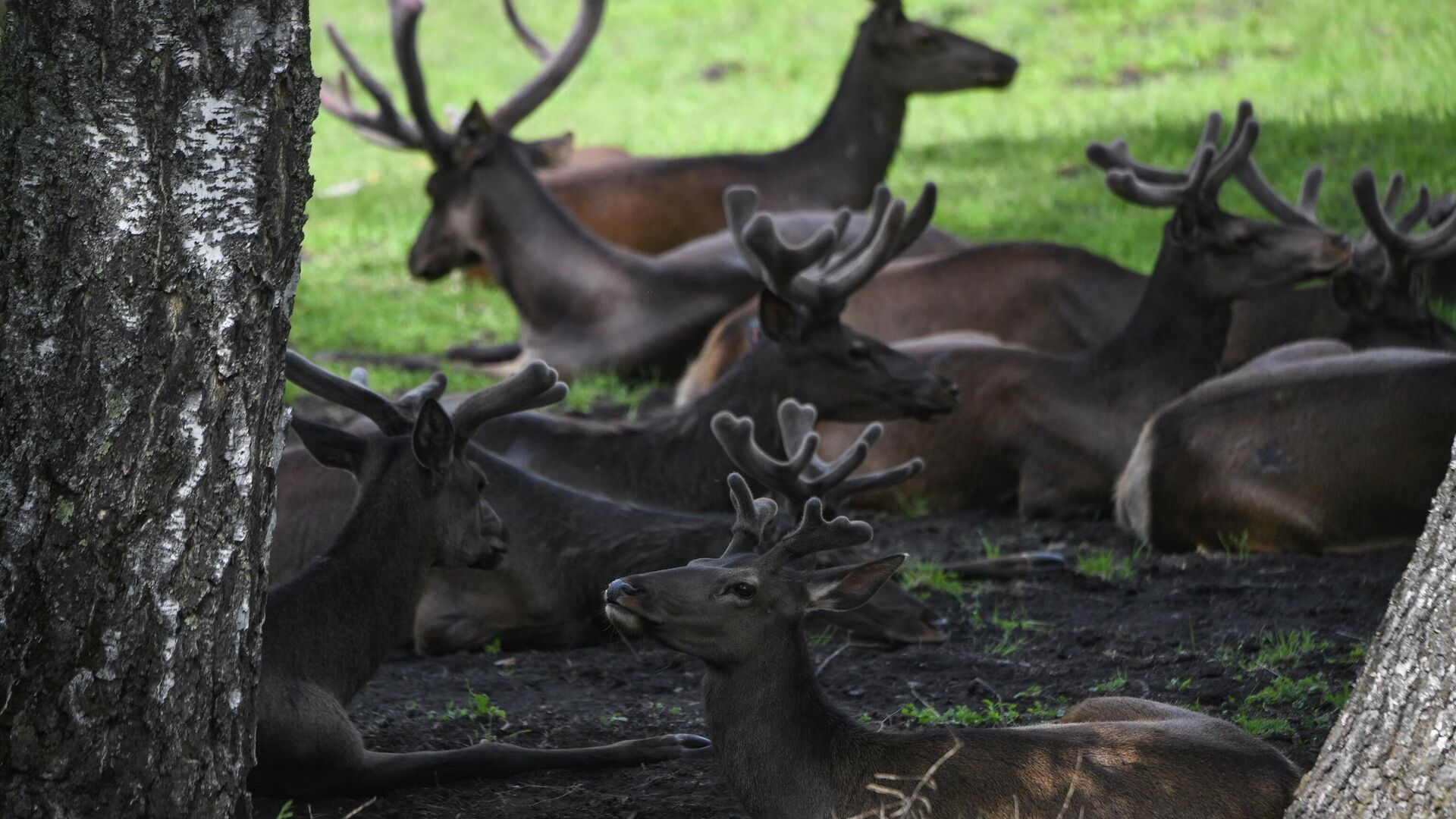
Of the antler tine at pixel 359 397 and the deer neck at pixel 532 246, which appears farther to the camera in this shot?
the deer neck at pixel 532 246

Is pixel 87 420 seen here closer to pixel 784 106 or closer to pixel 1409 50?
A: pixel 1409 50

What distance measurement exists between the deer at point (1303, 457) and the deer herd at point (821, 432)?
0.04ft

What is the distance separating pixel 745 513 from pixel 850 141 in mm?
7865

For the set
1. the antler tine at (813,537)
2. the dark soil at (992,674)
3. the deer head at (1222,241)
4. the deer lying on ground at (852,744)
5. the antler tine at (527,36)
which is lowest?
the dark soil at (992,674)

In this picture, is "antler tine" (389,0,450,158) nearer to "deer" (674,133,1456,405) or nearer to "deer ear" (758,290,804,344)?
"deer" (674,133,1456,405)

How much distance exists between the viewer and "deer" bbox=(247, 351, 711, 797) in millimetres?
4266

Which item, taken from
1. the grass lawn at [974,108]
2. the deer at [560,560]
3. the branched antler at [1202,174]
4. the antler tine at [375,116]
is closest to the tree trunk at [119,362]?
the deer at [560,560]

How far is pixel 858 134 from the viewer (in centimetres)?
1194

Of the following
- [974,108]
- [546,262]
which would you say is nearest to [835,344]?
[546,262]

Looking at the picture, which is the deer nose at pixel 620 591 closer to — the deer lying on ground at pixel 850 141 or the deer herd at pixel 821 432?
the deer herd at pixel 821 432

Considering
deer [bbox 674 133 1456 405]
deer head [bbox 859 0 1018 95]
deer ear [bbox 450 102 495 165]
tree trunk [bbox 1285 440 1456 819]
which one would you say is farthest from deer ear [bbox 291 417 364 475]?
deer head [bbox 859 0 1018 95]

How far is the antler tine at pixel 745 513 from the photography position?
14.2 feet

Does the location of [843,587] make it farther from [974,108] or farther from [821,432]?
[974,108]

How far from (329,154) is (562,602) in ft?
41.6
